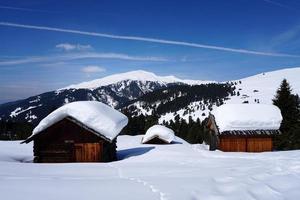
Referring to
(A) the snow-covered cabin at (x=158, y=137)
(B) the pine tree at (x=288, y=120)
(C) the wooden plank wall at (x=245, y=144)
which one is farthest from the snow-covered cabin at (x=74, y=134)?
(B) the pine tree at (x=288, y=120)

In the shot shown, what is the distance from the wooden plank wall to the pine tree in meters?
10.5

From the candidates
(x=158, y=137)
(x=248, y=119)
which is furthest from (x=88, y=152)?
(x=158, y=137)

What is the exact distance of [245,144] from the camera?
3791 cm

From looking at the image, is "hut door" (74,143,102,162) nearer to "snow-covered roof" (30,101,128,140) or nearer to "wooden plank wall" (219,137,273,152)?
"snow-covered roof" (30,101,128,140)

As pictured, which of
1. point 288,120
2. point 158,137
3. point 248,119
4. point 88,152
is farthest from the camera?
point 158,137

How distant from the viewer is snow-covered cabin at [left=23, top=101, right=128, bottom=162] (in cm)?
2964

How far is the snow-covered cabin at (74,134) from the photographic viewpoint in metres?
29.6

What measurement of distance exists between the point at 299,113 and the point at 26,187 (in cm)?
4754

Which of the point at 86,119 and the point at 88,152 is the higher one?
the point at 86,119

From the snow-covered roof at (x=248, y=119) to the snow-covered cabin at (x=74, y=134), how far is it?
13.2m

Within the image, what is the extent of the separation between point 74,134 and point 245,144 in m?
18.6

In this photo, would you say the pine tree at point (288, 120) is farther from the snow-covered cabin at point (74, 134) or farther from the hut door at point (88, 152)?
the hut door at point (88, 152)

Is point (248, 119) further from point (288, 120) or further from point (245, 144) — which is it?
point (288, 120)

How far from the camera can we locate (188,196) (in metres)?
11.7
